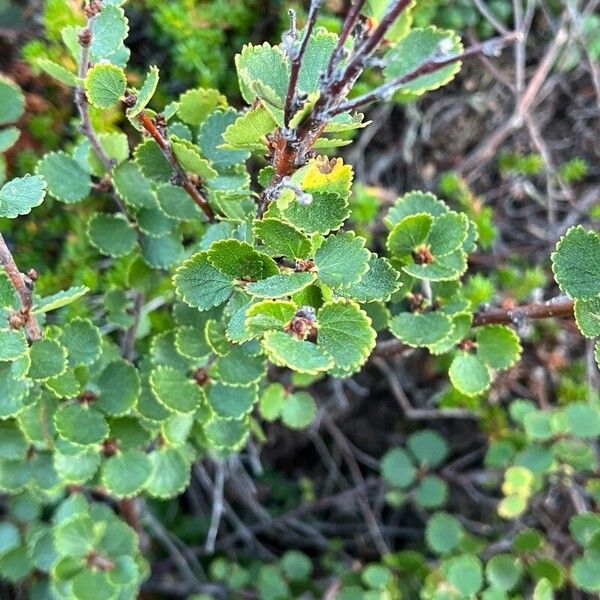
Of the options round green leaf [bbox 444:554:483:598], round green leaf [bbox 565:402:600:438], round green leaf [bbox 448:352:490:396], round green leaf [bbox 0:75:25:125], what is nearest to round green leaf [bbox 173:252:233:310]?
round green leaf [bbox 448:352:490:396]

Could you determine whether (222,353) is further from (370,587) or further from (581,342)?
(581,342)

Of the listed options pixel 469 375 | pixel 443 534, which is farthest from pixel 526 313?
pixel 443 534

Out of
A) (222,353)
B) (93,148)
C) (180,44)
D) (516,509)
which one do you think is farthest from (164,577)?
(180,44)

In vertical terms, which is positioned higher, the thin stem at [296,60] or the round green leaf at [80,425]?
the thin stem at [296,60]

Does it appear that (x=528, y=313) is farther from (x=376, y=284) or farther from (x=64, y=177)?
(x=64, y=177)

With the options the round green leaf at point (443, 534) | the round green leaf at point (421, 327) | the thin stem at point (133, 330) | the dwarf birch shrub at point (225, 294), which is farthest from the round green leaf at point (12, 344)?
the round green leaf at point (443, 534)

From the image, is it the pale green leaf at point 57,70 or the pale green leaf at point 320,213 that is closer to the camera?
the pale green leaf at point 320,213

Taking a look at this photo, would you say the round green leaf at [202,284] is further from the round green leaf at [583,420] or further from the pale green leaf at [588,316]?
the round green leaf at [583,420]
